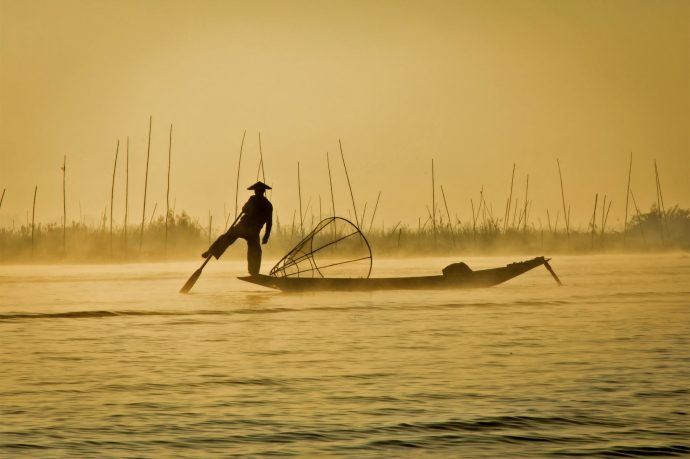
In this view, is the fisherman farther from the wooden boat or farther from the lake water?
the lake water

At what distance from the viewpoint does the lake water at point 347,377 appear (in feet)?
24.6

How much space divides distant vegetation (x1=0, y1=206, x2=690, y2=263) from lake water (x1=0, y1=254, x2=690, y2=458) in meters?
15.9

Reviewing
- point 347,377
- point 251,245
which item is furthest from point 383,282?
point 347,377

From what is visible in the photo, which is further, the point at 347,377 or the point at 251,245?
the point at 251,245

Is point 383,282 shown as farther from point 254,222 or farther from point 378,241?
point 378,241

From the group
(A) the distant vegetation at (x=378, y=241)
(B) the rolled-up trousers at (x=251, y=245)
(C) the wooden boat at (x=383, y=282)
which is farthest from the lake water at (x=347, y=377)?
(A) the distant vegetation at (x=378, y=241)

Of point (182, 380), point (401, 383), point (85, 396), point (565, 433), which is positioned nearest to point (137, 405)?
point (85, 396)

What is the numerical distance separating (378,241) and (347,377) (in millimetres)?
29823

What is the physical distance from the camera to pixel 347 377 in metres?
10.1

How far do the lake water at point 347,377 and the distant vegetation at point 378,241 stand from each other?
15.9 m

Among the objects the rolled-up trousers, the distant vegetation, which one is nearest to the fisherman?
the rolled-up trousers

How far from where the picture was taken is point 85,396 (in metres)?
9.25

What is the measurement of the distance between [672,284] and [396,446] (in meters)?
16.3

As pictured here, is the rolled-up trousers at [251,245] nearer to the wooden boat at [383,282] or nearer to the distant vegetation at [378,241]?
the wooden boat at [383,282]
